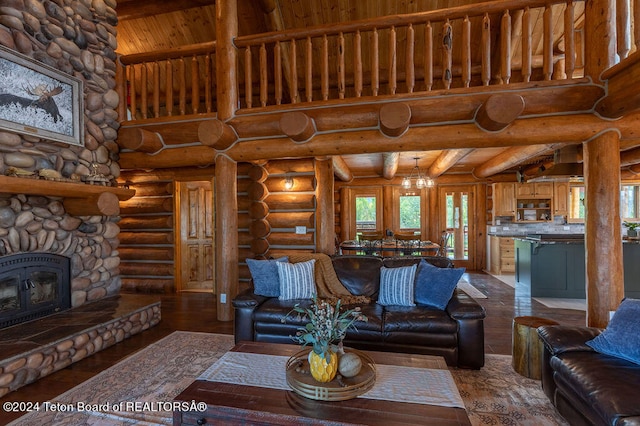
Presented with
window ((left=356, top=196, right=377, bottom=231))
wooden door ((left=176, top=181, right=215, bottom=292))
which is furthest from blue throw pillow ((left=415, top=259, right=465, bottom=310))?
window ((left=356, top=196, right=377, bottom=231))

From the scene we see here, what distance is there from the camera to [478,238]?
7.93m

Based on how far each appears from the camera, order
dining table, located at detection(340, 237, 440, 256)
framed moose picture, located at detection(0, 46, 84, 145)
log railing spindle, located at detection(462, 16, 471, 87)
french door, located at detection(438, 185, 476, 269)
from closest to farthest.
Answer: framed moose picture, located at detection(0, 46, 84, 145) < log railing spindle, located at detection(462, 16, 471, 87) < dining table, located at detection(340, 237, 440, 256) < french door, located at detection(438, 185, 476, 269)

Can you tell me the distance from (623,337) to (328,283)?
2.49 m

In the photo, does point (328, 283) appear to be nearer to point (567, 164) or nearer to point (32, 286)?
point (32, 286)

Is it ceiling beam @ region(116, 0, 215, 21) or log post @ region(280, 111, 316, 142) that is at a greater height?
ceiling beam @ region(116, 0, 215, 21)

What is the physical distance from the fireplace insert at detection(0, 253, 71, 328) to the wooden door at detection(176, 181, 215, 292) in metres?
2.28

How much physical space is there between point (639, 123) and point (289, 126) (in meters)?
3.67

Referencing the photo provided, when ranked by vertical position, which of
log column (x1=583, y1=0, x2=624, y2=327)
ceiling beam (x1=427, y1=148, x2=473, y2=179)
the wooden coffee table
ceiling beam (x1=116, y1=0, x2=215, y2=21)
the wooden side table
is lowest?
the wooden side table

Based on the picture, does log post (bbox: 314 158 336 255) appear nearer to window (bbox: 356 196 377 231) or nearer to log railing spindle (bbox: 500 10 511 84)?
log railing spindle (bbox: 500 10 511 84)

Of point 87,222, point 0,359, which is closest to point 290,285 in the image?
point 0,359

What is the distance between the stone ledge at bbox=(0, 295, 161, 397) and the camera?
99.4 inches

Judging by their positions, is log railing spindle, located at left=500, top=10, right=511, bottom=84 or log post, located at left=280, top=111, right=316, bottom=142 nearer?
log railing spindle, located at left=500, top=10, right=511, bottom=84

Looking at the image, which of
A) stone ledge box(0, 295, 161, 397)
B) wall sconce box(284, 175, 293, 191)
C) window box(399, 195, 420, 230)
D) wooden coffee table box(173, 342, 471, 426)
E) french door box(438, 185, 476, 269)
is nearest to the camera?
wooden coffee table box(173, 342, 471, 426)

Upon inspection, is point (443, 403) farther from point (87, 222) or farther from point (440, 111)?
point (87, 222)
